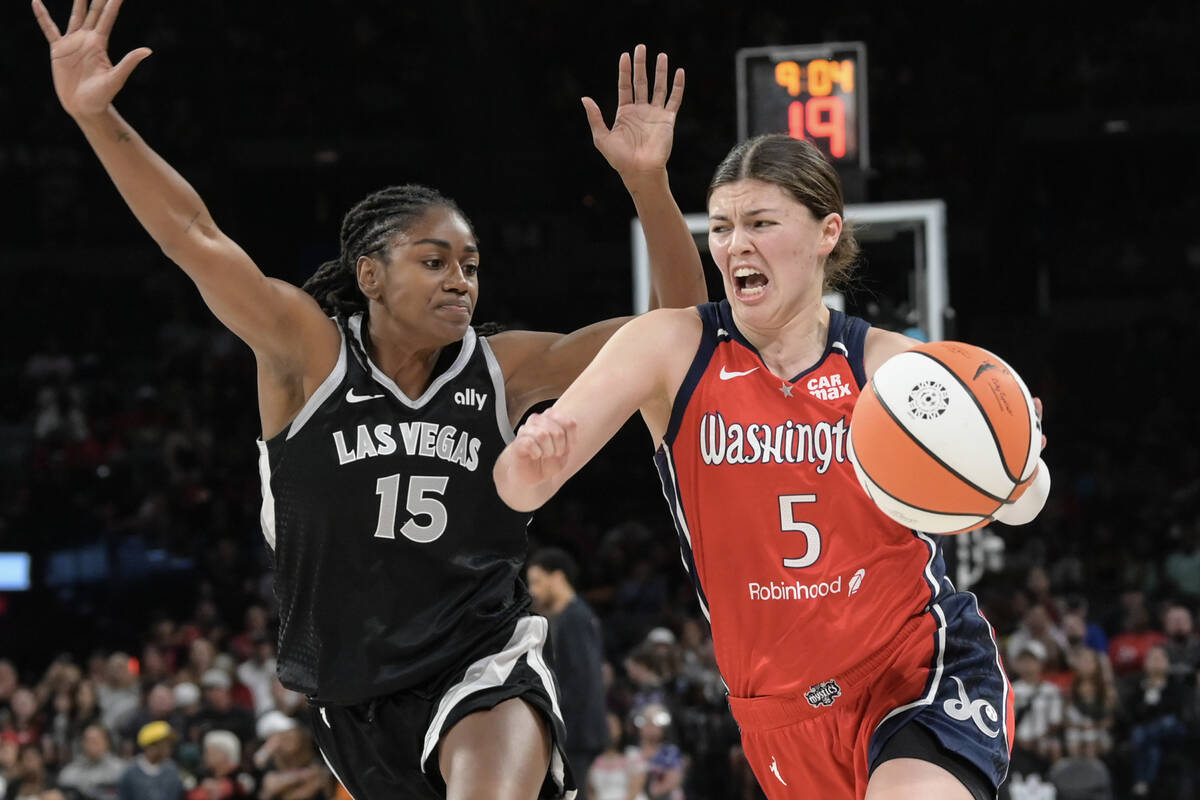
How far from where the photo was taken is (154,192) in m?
3.62

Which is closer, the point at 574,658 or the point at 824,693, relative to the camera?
the point at 824,693

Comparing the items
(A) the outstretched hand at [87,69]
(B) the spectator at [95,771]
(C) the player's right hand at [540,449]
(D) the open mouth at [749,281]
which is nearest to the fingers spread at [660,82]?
(D) the open mouth at [749,281]

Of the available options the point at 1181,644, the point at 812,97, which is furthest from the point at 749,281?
the point at 1181,644

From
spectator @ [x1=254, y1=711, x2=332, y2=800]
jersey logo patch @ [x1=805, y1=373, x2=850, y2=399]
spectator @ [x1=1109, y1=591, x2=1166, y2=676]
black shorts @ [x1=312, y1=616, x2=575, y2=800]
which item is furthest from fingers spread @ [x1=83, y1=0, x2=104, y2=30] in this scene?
spectator @ [x1=1109, y1=591, x2=1166, y2=676]

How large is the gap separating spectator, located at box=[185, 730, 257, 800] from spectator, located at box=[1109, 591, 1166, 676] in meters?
5.92

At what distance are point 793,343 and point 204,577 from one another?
1244cm

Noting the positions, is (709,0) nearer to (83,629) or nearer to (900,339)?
(83,629)

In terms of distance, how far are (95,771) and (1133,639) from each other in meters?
7.31

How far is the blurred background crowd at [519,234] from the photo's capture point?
15.1 meters

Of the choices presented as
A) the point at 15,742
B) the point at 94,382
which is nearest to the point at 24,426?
the point at 94,382

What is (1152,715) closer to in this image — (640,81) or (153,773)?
(153,773)

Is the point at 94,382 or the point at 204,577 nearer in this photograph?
the point at 204,577

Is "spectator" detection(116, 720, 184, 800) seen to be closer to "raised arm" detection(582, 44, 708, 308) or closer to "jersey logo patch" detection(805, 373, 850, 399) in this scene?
"raised arm" detection(582, 44, 708, 308)

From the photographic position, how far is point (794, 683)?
10.9 feet
